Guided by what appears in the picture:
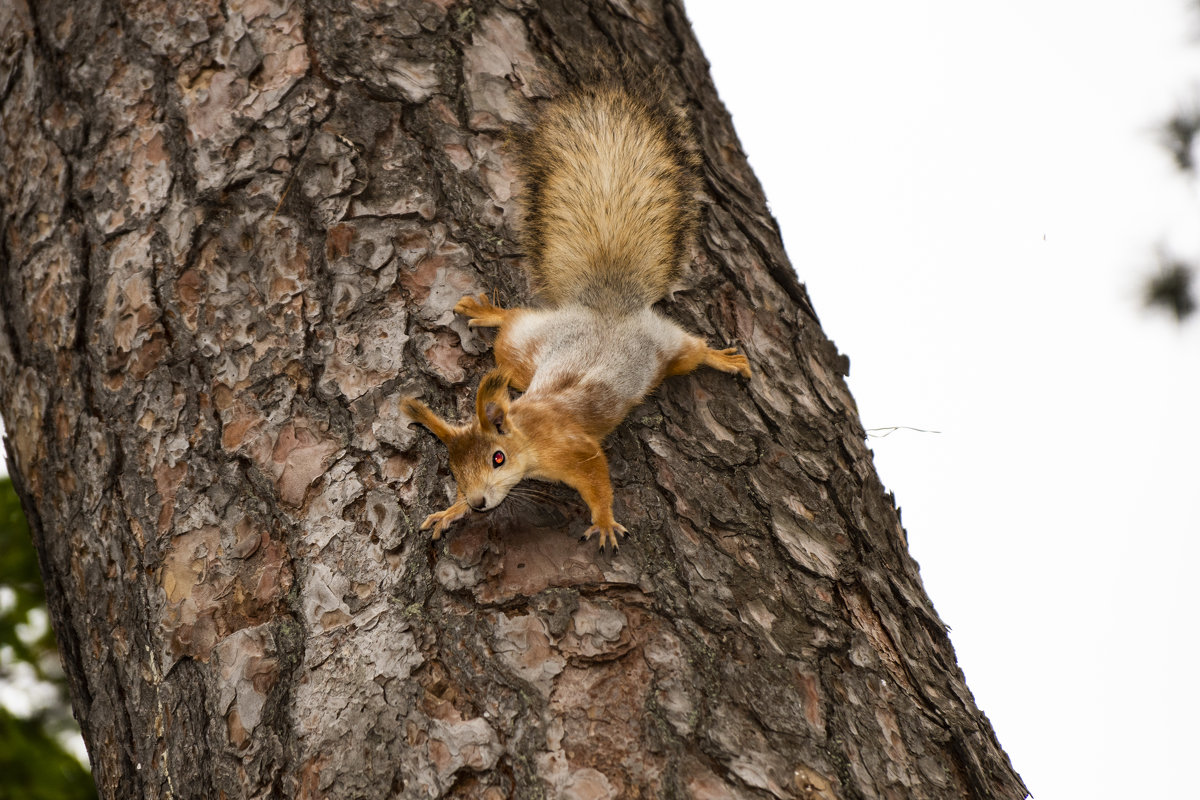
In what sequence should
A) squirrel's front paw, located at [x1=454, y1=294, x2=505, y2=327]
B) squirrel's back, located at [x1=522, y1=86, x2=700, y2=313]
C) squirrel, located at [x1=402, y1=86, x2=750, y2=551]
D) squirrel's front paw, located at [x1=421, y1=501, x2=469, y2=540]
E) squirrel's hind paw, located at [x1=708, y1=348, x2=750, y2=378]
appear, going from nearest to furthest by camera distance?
squirrel's front paw, located at [x1=421, y1=501, x2=469, y2=540]
squirrel, located at [x1=402, y1=86, x2=750, y2=551]
squirrel's front paw, located at [x1=454, y1=294, x2=505, y2=327]
squirrel's hind paw, located at [x1=708, y1=348, x2=750, y2=378]
squirrel's back, located at [x1=522, y1=86, x2=700, y2=313]

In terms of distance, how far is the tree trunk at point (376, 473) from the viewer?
6.63 feet

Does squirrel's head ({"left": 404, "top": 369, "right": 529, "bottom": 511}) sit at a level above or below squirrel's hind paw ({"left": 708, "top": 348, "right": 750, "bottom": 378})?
below

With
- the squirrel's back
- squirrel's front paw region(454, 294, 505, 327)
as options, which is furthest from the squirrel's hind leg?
squirrel's front paw region(454, 294, 505, 327)

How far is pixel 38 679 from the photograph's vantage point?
449cm

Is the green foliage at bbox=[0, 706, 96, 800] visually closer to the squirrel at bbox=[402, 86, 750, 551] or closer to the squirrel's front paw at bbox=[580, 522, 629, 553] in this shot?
the squirrel at bbox=[402, 86, 750, 551]

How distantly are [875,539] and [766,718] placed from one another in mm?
805

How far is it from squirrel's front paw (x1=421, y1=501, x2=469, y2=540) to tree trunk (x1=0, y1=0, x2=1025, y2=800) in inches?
1.6

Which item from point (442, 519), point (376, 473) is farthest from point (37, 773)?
point (442, 519)

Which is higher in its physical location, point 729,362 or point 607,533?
point 729,362

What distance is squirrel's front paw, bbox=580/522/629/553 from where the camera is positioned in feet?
7.32

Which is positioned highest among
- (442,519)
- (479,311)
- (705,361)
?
(705,361)

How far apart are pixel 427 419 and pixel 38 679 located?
136 inches

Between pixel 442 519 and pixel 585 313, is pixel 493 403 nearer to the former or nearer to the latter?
pixel 442 519

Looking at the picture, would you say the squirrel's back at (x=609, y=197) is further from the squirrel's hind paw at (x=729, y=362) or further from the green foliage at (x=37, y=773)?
the green foliage at (x=37, y=773)
